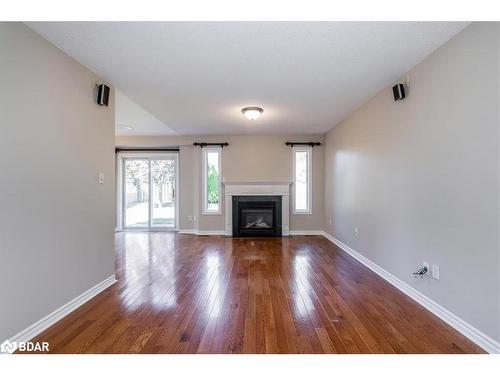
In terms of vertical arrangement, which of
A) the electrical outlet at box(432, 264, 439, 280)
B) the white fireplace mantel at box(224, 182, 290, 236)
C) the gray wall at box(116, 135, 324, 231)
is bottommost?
the electrical outlet at box(432, 264, 439, 280)

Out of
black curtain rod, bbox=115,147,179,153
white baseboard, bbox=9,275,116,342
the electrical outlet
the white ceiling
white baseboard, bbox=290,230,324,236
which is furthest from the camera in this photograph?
black curtain rod, bbox=115,147,179,153

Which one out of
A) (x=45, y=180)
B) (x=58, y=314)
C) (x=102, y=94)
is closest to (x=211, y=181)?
(x=102, y=94)

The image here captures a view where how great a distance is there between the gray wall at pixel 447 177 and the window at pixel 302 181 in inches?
99.1

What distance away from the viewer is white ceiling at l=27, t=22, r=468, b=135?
6.30 ft

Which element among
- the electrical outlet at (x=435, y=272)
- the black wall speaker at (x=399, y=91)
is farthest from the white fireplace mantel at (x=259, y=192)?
the electrical outlet at (x=435, y=272)

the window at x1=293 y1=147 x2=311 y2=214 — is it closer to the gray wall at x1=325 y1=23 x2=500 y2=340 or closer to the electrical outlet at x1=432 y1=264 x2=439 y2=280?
the gray wall at x1=325 y1=23 x2=500 y2=340

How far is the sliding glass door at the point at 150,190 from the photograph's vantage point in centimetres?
658

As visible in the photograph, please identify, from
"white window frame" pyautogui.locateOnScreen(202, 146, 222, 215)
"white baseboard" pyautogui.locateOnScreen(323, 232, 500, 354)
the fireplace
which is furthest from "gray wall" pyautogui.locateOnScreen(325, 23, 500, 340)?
"white window frame" pyautogui.locateOnScreen(202, 146, 222, 215)

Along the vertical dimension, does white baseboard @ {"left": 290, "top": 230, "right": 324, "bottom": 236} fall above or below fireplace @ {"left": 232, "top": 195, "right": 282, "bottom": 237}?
below

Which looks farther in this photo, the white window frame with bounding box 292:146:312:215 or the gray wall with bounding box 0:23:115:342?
the white window frame with bounding box 292:146:312:215

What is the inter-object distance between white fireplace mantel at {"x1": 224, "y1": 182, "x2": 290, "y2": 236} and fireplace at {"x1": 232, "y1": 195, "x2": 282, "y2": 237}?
0.09 m

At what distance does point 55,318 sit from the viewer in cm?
207
